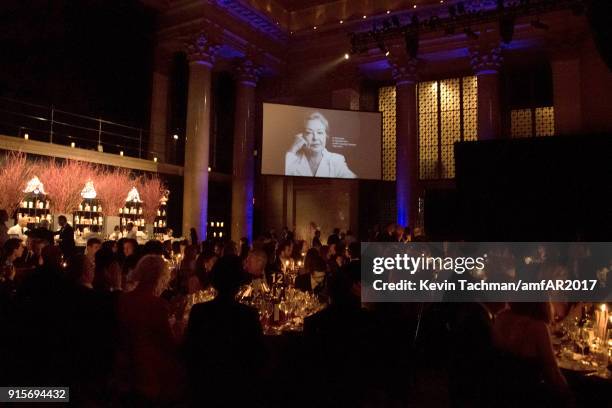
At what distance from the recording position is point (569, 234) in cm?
869

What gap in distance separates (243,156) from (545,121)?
11.2 meters

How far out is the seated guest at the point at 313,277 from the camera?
22.2ft

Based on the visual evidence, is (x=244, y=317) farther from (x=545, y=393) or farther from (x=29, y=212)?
(x=29, y=212)

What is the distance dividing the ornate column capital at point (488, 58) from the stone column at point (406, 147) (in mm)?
2189

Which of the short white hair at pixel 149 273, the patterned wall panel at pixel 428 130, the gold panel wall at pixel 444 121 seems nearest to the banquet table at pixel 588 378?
the short white hair at pixel 149 273

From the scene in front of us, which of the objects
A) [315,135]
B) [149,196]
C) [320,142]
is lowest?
[149,196]

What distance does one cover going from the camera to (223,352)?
242 centimetres

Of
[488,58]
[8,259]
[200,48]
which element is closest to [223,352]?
[8,259]

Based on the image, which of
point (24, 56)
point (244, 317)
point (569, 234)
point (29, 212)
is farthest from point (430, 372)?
point (24, 56)

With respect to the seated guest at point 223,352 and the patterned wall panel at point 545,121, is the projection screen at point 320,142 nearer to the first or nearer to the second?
the patterned wall panel at point 545,121

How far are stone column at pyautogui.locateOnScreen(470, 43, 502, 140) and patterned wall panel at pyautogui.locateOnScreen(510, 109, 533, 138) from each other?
7.95ft

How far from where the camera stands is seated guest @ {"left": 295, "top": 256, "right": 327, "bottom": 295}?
677cm

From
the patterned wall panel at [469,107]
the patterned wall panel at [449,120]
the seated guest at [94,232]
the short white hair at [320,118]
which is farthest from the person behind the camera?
the patterned wall panel at [449,120]

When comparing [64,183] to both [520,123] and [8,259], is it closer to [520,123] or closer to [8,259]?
[8,259]
